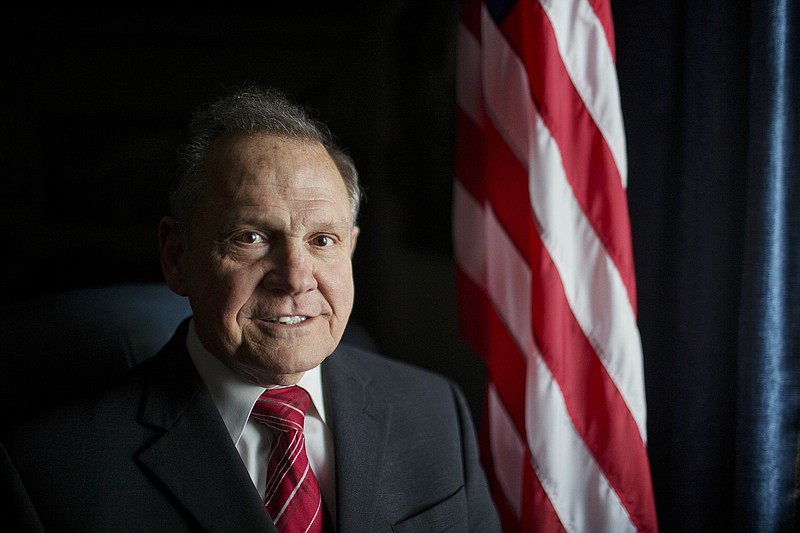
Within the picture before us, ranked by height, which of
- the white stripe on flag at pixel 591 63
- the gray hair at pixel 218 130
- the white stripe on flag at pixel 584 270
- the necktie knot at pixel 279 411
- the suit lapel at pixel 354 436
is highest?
the white stripe on flag at pixel 591 63

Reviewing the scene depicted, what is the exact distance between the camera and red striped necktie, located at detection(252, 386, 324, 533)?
1025 mm

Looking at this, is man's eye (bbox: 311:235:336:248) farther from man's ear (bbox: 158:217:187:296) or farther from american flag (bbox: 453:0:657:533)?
american flag (bbox: 453:0:657:533)

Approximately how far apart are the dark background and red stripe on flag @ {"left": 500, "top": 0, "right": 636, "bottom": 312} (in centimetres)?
23

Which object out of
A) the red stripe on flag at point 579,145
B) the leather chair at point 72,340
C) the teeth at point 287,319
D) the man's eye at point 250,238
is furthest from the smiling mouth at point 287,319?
the red stripe on flag at point 579,145

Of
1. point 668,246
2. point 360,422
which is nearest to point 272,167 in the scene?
point 360,422

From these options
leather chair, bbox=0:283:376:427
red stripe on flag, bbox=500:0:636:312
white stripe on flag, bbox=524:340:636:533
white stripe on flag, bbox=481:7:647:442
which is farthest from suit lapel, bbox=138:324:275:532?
red stripe on flag, bbox=500:0:636:312

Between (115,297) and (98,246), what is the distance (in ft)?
7.00

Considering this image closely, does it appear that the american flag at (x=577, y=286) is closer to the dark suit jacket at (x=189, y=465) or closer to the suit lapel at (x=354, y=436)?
the dark suit jacket at (x=189, y=465)

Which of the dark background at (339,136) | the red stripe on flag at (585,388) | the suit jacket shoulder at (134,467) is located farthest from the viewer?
the dark background at (339,136)

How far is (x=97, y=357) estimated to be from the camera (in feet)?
4.62

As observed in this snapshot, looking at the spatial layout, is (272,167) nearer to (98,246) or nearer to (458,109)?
(458,109)

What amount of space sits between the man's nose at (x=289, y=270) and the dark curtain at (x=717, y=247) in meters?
0.87

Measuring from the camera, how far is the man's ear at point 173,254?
1.09 m

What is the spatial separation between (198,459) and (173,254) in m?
0.35
